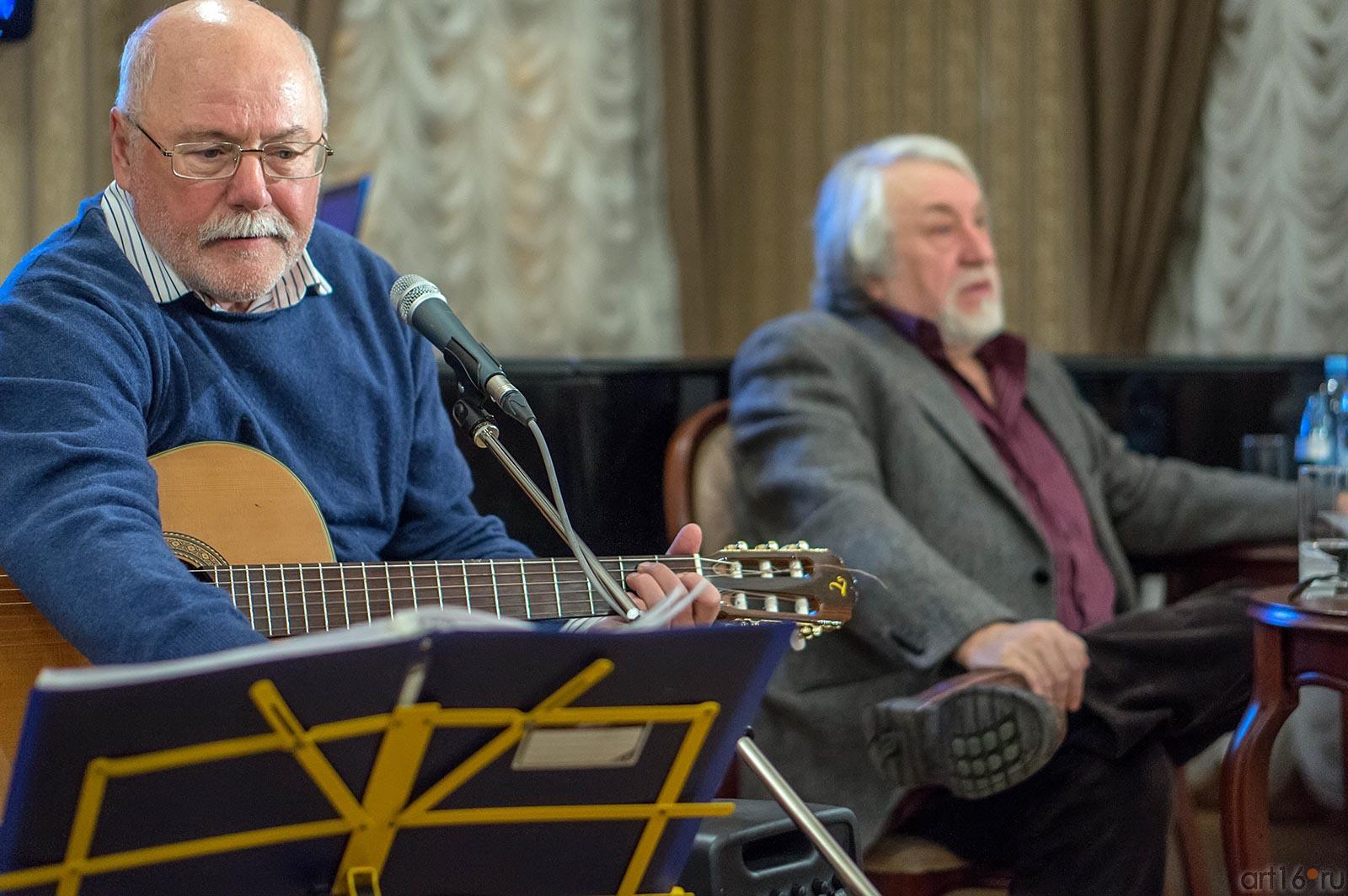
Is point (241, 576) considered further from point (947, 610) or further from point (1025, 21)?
point (1025, 21)

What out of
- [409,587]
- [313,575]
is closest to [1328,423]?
[409,587]

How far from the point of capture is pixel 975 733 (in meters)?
2.18

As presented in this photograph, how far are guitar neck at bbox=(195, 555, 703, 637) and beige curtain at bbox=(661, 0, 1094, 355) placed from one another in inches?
84.0

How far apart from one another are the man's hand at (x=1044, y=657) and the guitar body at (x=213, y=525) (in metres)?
1.09

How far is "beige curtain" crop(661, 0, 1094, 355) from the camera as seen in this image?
3.96 meters

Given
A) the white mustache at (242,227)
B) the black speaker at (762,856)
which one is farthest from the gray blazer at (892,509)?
the white mustache at (242,227)

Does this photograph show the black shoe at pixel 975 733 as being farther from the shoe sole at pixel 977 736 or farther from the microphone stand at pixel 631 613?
the microphone stand at pixel 631 613

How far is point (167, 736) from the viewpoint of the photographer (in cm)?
113

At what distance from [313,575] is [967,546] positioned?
4.47 feet

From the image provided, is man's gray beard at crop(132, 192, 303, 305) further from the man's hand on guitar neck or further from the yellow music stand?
the yellow music stand

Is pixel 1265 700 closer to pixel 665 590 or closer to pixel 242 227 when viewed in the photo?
pixel 665 590

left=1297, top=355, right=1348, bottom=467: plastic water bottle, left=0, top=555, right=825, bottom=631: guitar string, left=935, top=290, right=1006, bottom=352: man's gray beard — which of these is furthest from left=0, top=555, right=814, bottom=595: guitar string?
left=1297, top=355, right=1348, bottom=467: plastic water bottle

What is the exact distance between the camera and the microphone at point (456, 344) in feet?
5.14

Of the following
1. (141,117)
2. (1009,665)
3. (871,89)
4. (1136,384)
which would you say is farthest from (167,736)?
(871,89)
